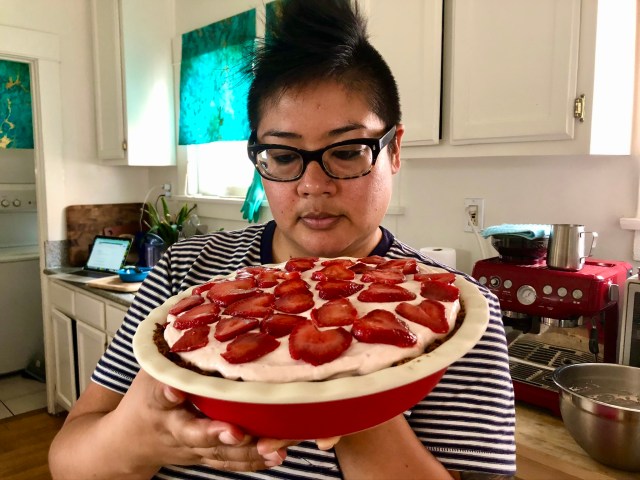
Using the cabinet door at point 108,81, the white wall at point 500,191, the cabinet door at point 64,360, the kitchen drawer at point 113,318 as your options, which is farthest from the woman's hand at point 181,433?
the cabinet door at point 108,81

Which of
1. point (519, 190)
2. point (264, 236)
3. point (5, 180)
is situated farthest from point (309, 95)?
point (5, 180)

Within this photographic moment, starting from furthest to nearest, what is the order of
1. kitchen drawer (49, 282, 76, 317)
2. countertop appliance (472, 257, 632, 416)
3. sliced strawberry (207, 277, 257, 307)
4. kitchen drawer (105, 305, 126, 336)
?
kitchen drawer (49, 282, 76, 317) → kitchen drawer (105, 305, 126, 336) → countertop appliance (472, 257, 632, 416) → sliced strawberry (207, 277, 257, 307)

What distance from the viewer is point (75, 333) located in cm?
292

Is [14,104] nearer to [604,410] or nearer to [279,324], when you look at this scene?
[279,324]

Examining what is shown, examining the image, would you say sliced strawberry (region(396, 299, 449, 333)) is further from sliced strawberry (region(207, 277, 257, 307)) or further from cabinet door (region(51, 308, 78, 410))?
cabinet door (region(51, 308, 78, 410))

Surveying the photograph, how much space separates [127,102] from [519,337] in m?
2.54

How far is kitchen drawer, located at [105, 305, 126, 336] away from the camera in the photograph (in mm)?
2441

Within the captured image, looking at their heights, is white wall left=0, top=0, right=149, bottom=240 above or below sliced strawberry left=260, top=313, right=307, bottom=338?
above

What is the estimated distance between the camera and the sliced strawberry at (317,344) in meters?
0.51

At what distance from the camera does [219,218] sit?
2990 millimetres

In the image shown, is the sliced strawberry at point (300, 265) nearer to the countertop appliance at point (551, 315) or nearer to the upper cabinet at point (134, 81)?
the countertop appliance at point (551, 315)

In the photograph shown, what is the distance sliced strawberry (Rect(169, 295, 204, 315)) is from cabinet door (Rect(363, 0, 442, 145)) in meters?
1.23

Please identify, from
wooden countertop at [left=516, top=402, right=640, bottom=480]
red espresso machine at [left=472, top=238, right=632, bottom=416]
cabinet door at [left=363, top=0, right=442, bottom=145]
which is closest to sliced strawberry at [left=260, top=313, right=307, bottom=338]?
wooden countertop at [left=516, top=402, right=640, bottom=480]

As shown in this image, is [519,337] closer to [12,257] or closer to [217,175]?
[217,175]
